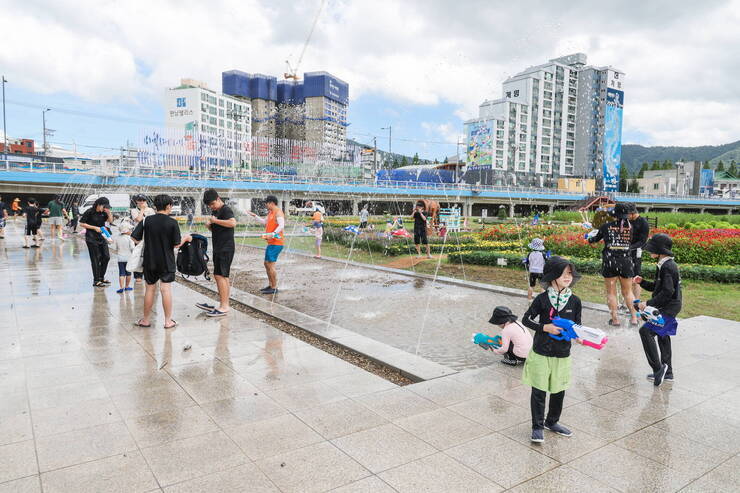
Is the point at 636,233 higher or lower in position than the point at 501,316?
higher

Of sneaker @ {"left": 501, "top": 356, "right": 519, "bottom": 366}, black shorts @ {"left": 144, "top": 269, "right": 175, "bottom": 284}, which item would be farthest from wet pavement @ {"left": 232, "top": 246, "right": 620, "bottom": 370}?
black shorts @ {"left": 144, "top": 269, "right": 175, "bottom": 284}

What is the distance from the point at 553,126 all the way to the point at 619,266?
115 meters

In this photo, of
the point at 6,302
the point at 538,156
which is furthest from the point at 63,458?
the point at 538,156

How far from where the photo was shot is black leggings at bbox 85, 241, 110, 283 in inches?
372

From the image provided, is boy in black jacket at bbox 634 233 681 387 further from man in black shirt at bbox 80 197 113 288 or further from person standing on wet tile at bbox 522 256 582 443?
man in black shirt at bbox 80 197 113 288

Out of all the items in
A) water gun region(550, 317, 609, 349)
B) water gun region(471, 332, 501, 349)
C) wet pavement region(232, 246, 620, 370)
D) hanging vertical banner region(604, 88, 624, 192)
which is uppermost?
hanging vertical banner region(604, 88, 624, 192)

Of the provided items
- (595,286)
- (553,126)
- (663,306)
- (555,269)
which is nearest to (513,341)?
(663,306)

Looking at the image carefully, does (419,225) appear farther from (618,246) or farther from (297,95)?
(297,95)

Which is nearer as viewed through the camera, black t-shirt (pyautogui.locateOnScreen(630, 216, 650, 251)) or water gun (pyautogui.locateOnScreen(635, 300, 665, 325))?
water gun (pyautogui.locateOnScreen(635, 300, 665, 325))

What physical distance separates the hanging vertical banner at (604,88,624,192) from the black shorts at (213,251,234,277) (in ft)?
374

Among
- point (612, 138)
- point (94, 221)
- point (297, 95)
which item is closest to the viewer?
point (94, 221)

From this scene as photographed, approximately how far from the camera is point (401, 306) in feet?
28.3

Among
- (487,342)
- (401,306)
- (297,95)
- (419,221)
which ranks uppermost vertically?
(297,95)

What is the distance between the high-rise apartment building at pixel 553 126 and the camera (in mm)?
103750
